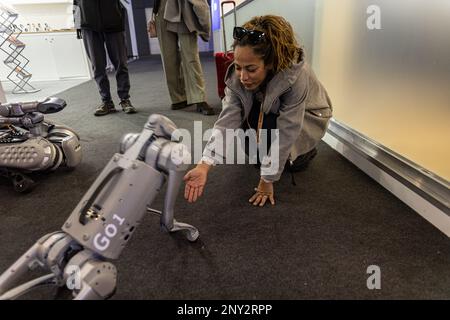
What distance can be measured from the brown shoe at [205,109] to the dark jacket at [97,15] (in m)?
0.75

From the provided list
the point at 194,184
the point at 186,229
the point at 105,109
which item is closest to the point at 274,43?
the point at 194,184

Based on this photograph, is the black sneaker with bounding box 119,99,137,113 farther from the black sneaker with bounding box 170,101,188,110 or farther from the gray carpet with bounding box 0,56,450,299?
the gray carpet with bounding box 0,56,450,299

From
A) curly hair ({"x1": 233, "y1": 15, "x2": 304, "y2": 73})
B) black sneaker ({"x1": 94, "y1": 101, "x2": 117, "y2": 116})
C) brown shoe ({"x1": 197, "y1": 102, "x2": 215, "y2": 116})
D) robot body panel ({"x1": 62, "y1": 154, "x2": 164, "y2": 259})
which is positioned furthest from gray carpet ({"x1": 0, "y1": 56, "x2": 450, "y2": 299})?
black sneaker ({"x1": 94, "y1": 101, "x2": 117, "y2": 116})

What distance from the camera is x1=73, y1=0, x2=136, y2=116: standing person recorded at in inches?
82.8

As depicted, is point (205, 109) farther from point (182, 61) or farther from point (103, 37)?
point (103, 37)

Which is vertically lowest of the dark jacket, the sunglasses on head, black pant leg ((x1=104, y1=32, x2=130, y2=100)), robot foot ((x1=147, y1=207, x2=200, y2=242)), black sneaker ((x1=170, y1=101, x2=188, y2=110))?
black sneaker ((x1=170, y1=101, x2=188, y2=110))

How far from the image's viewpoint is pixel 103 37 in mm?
2234

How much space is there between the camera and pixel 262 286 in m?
0.76

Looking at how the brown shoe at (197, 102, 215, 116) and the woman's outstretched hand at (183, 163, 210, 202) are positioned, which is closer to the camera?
the woman's outstretched hand at (183, 163, 210, 202)

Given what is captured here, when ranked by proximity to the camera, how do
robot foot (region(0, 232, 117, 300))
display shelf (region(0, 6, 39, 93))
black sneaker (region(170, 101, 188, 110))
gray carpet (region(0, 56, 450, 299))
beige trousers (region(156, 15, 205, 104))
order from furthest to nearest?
display shelf (region(0, 6, 39, 93)) < black sneaker (region(170, 101, 188, 110)) < beige trousers (region(156, 15, 205, 104)) < gray carpet (region(0, 56, 450, 299)) < robot foot (region(0, 232, 117, 300))

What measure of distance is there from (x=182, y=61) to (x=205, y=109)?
36cm

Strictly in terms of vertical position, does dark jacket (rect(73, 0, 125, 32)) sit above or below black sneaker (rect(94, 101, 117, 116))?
above

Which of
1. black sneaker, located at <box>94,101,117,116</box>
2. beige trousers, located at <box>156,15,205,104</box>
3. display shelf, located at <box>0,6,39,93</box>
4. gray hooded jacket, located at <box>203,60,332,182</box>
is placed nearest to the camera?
gray hooded jacket, located at <box>203,60,332,182</box>
